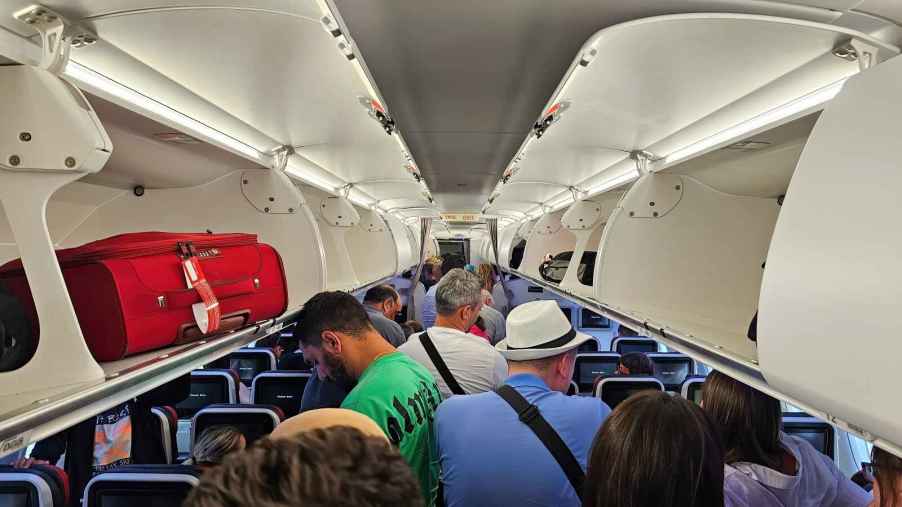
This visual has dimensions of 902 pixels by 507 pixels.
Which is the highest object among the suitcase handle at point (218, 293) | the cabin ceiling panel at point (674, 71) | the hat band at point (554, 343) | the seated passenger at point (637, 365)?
the cabin ceiling panel at point (674, 71)

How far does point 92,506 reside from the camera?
2.06 metres

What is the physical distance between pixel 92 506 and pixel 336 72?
80.0 inches

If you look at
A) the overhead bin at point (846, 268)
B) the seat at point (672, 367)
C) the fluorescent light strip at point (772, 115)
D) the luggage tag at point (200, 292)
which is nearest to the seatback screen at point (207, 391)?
the luggage tag at point (200, 292)

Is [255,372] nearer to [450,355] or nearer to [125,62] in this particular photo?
[450,355]

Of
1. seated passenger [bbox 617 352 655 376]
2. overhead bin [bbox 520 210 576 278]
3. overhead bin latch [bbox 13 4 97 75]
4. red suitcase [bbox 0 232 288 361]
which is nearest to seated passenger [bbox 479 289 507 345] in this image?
seated passenger [bbox 617 352 655 376]

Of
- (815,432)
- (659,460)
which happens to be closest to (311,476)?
(659,460)

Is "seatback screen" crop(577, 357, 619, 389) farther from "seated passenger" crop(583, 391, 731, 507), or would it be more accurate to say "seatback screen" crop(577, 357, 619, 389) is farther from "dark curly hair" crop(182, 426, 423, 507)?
"dark curly hair" crop(182, 426, 423, 507)

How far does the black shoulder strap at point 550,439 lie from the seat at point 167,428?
2.34 meters

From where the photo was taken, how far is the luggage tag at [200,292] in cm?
192

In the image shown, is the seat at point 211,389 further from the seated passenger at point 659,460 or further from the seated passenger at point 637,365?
the seated passenger at point 659,460

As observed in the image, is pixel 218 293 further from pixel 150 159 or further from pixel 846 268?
pixel 846 268

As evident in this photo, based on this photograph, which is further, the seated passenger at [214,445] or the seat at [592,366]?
the seat at [592,366]

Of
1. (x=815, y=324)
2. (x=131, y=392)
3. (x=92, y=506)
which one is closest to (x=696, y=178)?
(x=815, y=324)

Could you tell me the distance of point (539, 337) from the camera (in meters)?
2.43
